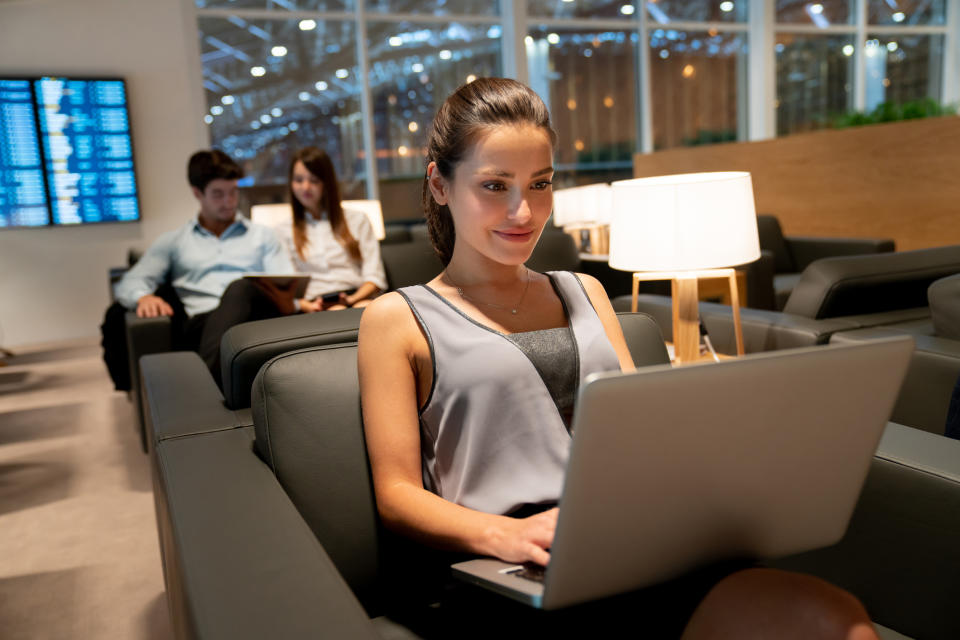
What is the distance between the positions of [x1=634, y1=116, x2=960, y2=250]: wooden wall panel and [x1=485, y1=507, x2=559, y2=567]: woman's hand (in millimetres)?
4422

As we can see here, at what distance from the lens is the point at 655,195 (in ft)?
6.07

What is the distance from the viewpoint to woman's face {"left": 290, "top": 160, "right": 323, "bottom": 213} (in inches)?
143

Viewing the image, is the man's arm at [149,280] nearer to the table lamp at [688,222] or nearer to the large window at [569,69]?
the table lamp at [688,222]

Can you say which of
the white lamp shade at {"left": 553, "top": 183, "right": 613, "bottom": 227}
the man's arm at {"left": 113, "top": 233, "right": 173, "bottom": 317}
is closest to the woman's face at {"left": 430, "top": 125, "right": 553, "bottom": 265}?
the man's arm at {"left": 113, "top": 233, "right": 173, "bottom": 317}

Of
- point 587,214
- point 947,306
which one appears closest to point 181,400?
point 947,306

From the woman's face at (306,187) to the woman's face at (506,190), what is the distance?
8.55 feet

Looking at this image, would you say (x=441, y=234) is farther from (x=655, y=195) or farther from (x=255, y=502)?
(x=655, y=195)

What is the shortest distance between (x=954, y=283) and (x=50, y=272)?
6522mm

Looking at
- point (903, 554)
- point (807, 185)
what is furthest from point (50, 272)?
point (903, 554)

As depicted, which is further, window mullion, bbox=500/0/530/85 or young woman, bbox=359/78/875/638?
window mullion, bbox=500/0/530/85

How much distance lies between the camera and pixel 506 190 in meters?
1.16

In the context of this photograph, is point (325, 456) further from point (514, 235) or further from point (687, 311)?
point (687, 311)

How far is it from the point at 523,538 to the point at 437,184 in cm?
62

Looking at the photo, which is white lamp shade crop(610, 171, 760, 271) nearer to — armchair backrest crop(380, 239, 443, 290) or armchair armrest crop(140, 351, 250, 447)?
armchair armrest crop(140, 351, 250, 447)
